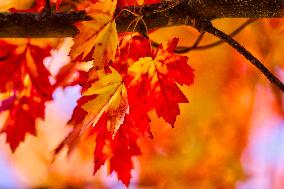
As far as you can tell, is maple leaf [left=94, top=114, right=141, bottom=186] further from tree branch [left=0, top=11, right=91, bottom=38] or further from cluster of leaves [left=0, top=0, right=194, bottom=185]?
tree branch [left=0, top=11, right=91, bottom=38]

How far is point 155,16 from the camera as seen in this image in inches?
46.1

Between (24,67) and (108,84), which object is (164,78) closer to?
(108,84)

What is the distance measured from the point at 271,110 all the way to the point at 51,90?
266 centimetres

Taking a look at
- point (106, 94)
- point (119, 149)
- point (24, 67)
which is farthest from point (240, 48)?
point (24, 67)

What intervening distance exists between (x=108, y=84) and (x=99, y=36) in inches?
4.2

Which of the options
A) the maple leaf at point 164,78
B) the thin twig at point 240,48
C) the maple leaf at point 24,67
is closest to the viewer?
the thin twig at point 240,48

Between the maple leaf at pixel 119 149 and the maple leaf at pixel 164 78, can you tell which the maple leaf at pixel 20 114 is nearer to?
the maple leaf at pixel 119 149

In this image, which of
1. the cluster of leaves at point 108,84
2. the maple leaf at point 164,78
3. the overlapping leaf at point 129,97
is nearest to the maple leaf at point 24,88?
the cluster of leaves at point 108,84

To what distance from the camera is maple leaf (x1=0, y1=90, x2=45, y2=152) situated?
1.51 metres

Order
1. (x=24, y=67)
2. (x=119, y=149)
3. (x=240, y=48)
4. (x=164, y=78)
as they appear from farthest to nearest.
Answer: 1. (x=24, y=67)
2. (x=119, y=149)
3. (x=164, y=78)
4. (x=240, y=48)

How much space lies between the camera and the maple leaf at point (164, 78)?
109cm

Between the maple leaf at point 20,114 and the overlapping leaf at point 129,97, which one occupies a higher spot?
the overlapping leaf at point 129,97

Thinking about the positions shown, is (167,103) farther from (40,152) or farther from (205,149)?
(40,152)

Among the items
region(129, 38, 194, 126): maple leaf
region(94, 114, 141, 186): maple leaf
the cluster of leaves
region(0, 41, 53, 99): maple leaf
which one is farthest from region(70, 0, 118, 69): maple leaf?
region(0, 41, 53, 99): maple leaf
